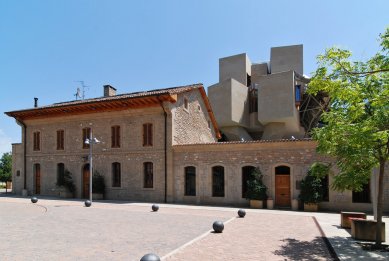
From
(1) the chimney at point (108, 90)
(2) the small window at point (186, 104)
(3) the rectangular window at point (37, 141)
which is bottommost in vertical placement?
(3) the rectangular window at point (37, 141)

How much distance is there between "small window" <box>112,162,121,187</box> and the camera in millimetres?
22594

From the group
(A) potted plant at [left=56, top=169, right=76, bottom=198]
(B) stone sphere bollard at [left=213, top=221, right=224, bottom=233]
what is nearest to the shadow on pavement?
(B) stone sphere bollard at [left=213, top=221, right=224, bottom=233]

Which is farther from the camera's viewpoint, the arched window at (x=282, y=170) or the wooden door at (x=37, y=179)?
the wooden door at (x=37, y=179)

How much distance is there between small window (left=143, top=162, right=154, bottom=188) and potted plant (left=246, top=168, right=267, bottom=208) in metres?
6.93

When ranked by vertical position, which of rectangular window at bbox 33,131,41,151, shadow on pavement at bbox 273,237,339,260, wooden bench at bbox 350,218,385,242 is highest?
rectangular window at bbox 33,131,41,151

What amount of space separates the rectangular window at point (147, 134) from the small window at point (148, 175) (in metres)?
1.43

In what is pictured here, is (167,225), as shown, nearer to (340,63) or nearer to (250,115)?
(340,63)

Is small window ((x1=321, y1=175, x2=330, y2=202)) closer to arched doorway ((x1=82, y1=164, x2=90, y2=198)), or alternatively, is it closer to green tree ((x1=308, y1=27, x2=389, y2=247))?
green tree ((x1=308, y1=27, x2=389, y2=247))

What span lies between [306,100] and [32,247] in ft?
114

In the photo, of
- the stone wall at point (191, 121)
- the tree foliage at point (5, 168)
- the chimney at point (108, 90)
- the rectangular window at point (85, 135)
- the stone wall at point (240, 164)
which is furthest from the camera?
the tree foliage at point (5, 168)

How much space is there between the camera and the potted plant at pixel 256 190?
1766 centimetres

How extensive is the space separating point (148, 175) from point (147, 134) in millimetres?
2851

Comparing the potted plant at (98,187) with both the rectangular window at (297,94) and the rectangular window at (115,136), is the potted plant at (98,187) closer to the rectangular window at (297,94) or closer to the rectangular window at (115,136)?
the rectangular window at (115,136)

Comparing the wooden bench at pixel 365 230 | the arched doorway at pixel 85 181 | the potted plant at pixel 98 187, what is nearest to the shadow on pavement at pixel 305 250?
the wooden bench at pixel 365 230
